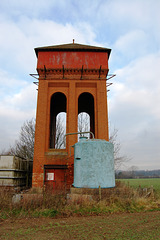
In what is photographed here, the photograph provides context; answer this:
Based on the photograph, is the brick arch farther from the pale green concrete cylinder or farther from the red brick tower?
the pale green concrete cylinder

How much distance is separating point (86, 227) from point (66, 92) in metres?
11.2

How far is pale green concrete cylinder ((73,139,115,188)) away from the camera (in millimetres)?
10453

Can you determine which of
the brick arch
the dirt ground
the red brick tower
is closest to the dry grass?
the dirt ground

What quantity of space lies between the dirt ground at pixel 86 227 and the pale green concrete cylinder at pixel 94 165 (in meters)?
2.57

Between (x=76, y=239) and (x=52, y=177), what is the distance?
8695 millimetres

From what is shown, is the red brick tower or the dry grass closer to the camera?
the dry grass

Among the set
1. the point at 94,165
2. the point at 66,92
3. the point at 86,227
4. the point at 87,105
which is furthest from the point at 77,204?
the point at 87,105

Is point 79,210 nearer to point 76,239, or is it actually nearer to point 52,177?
point 76,239

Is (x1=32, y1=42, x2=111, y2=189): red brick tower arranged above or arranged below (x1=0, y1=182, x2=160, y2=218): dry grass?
above

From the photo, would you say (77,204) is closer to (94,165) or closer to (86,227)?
(94,165)

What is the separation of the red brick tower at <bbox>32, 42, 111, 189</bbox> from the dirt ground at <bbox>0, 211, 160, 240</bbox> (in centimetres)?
621

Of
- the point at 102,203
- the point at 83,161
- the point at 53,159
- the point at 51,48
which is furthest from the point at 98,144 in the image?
the point at 51,48

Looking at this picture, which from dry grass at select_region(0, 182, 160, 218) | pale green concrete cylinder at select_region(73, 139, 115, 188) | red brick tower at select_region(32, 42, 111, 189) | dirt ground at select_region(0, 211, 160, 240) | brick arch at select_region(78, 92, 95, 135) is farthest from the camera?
brick arch at select_region(78, 92, 95, 135)

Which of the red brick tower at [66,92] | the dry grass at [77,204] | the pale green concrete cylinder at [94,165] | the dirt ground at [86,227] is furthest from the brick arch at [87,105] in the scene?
the dirt ground at [86,227]
